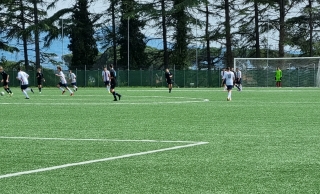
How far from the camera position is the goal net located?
62.0 meters

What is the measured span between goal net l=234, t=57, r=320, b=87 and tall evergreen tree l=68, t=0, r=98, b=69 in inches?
832

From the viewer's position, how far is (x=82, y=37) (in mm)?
79375

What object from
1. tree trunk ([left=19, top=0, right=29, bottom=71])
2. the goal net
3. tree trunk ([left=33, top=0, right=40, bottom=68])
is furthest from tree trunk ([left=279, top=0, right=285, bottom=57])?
tree trunk ([left=19, top=0, right=29, bottom=71])

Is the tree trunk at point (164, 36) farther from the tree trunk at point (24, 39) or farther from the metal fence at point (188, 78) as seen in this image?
the tree trunk at point (24, 39)

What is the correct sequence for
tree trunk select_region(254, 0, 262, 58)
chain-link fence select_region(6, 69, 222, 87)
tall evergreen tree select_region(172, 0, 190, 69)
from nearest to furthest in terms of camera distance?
chain-link fence select_region(6, 69, 222, 87) < tree trunk select_region(254, 0, 262, 58) < tall evergreen tree select_region(172, 0, 190, 69)

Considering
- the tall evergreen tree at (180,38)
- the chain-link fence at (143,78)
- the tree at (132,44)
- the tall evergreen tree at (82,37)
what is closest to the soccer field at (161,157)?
the chain-link fence at (143,78)

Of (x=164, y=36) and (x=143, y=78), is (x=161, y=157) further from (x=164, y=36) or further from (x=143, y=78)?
(x=164, y=36)

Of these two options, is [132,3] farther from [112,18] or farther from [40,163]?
[40,163]

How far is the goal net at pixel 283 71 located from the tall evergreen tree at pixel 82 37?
69.3ft

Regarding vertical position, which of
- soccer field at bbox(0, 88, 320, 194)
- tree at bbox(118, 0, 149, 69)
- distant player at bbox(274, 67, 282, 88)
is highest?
tree at bbox(118, 0, 149, 69)

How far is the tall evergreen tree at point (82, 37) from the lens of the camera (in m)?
78.9

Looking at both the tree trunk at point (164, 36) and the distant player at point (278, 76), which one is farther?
the tree trunk at point (164, 36)

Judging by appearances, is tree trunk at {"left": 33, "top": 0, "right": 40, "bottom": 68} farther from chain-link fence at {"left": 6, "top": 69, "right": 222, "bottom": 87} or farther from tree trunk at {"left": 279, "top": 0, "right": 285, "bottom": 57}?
tree trunk at {"left": 279, "top": 0, "right": 285, "bottom": 57}

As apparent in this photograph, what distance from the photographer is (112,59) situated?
281ft
